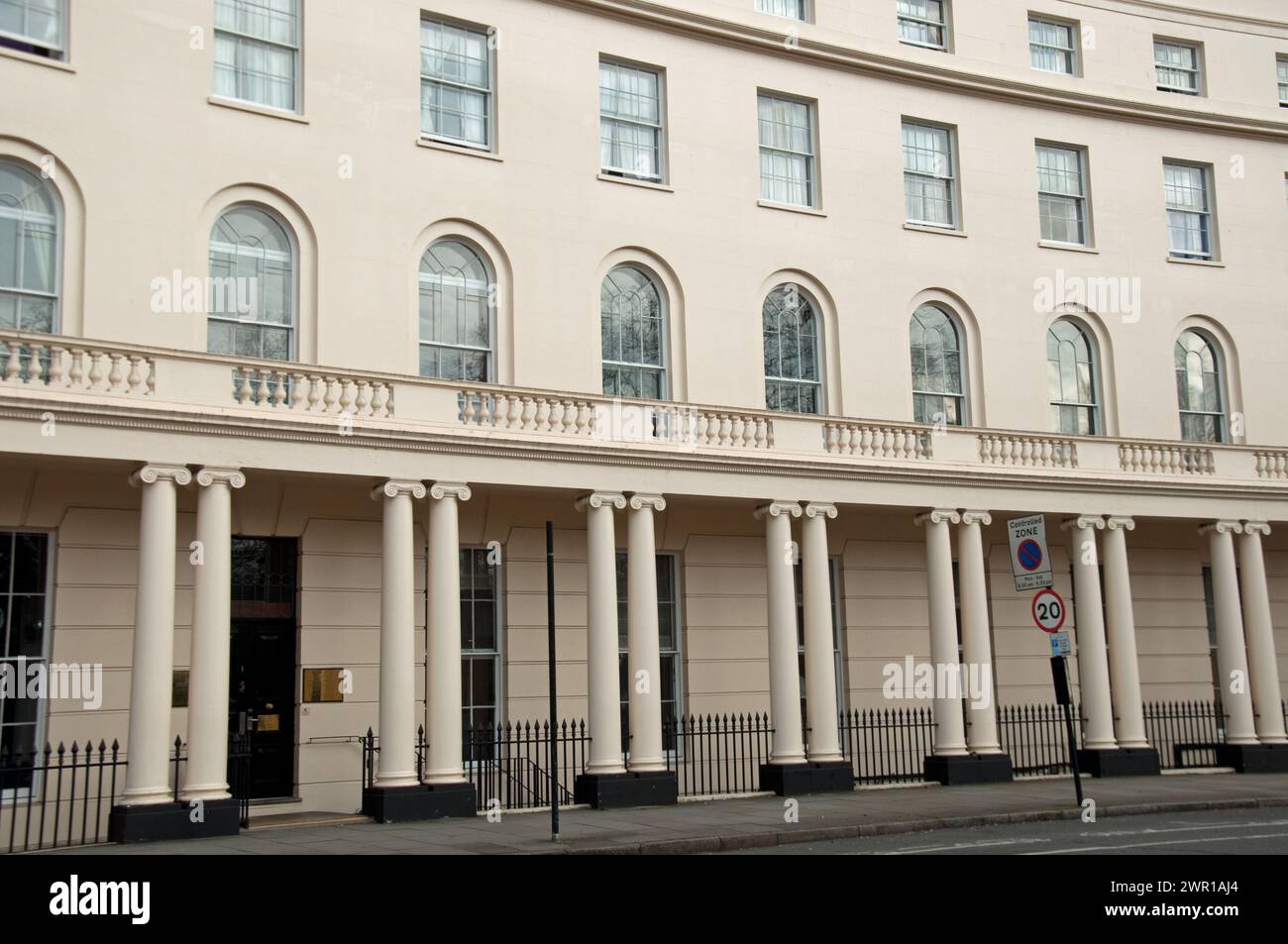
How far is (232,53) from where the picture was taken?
20500mm

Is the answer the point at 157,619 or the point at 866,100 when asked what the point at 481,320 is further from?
the point at 866,100

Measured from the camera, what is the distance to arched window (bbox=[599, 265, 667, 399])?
23.4m

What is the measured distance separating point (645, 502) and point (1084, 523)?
29.6ft

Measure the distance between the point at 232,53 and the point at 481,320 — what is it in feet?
17.7

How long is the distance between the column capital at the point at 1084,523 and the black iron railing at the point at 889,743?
170 inches

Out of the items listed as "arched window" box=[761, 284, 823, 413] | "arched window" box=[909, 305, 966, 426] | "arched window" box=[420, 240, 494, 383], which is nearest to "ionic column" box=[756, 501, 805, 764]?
"arched window" box=[761, 284, 823, 413]

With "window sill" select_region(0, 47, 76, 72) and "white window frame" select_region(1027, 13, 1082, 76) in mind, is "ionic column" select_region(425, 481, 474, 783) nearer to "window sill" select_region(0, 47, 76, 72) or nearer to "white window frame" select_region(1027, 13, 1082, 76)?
"window sill" select_region(0, 47, 76, 72)

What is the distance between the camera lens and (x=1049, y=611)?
18891 mm

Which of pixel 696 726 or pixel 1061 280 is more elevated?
pixel 1061 280

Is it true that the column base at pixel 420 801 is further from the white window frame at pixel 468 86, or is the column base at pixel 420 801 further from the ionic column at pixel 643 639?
the white window frame at pixel 468 86

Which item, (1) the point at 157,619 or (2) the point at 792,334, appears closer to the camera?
(1) the point at 157,619

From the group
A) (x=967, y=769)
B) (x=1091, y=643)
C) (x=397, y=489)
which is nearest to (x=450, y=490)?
(x=397, y=489)
